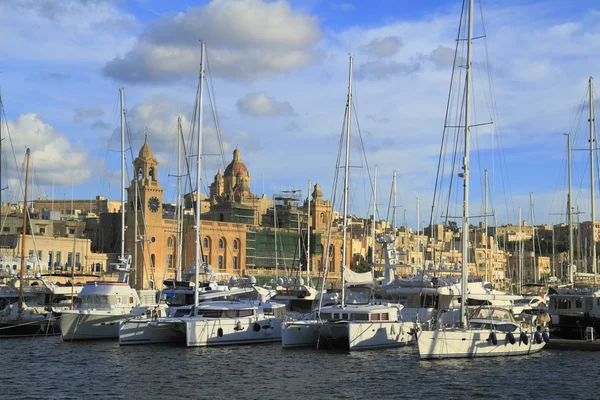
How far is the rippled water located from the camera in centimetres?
3159

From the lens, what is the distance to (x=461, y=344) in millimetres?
38344

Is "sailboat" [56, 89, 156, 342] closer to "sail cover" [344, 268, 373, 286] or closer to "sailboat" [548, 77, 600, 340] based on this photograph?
"sail cover" [344, 268, 373, 286]

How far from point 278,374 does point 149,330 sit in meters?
11.1

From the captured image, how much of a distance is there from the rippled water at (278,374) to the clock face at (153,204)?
57.9m

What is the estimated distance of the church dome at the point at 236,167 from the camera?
474 feet

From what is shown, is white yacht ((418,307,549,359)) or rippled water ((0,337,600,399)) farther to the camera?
white yacht ((418,307,549,359))

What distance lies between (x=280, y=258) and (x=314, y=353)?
236 ft

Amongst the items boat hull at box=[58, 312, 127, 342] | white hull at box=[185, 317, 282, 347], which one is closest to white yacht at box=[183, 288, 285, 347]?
white hull at box=[185, 317, 282, 347]

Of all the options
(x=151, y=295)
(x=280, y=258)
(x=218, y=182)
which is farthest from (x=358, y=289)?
(x=218, y=182)

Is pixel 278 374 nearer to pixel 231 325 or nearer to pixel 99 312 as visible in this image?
pixel 231 325

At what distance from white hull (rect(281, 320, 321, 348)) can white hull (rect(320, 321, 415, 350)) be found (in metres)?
0.48

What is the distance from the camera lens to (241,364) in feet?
126

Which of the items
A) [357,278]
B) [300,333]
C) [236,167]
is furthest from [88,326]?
[236,167]

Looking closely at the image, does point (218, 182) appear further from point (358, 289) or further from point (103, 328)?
point (103, 328)
